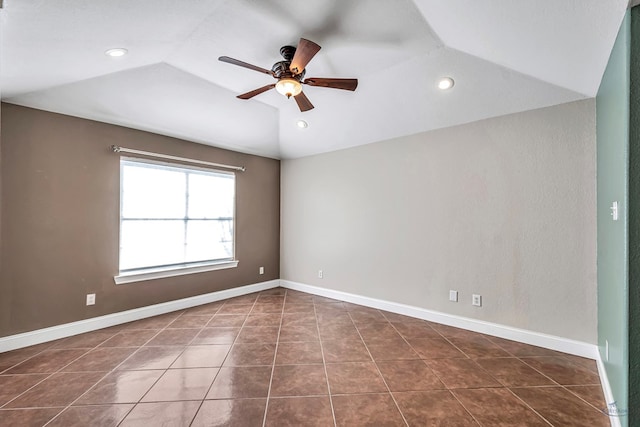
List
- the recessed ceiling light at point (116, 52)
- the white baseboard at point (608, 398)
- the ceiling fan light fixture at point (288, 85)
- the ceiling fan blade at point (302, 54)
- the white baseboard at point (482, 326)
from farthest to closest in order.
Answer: the white baseboard at point (482, 326) → the ceiling fan light fixture at point (288, 85) → the recessed ceiling light at point (116, 52) → the ceiling fan blade at point (302, 54) → the white baseboard at point (608, 398)

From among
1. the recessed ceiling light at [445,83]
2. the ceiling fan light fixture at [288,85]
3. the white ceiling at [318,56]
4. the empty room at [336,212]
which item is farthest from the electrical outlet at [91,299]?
the recessed ceiling light at [445,83]

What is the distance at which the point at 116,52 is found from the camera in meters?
2.28

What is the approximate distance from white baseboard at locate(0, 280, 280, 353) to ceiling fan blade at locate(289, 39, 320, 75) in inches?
132

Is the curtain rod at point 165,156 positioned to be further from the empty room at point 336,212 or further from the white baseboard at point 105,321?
the white baseboard at point 105,321

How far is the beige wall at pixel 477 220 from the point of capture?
8.62 feet

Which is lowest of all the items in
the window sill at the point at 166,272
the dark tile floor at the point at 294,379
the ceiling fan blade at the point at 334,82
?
the dark tile floor at the point at 294,379

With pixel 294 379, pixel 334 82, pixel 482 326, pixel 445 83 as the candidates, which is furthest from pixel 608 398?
pixel 334 82

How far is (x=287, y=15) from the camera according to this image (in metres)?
2.14

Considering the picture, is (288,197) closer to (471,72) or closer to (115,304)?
(115,304)

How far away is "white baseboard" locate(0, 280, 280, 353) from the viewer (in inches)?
108

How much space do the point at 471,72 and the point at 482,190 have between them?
1.22m

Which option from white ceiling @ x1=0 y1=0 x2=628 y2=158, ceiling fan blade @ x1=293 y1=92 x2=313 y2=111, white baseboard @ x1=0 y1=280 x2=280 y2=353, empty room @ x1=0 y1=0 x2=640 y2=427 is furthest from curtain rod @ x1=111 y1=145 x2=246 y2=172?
ceiling fan blade @ x1=293 y1=92 x2=313 y2=111

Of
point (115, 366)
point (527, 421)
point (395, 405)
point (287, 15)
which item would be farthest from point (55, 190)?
point (527, 421)

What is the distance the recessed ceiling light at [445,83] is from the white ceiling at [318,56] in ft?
0.17
